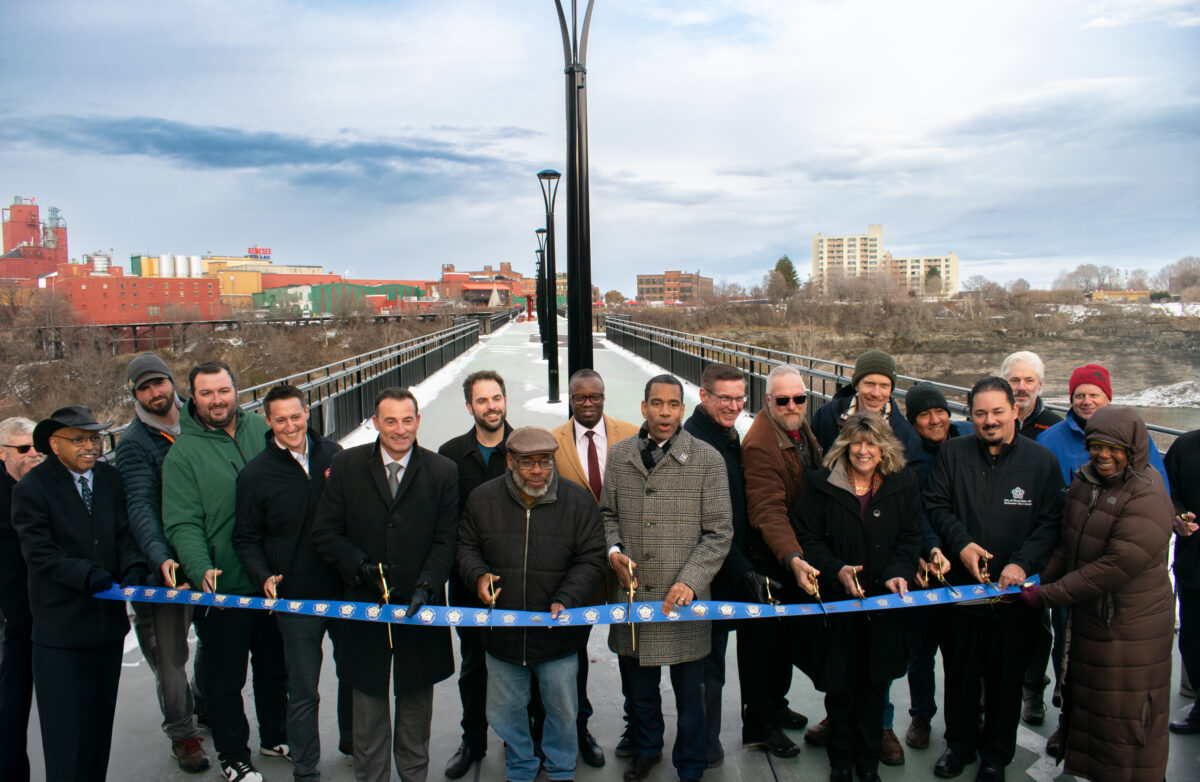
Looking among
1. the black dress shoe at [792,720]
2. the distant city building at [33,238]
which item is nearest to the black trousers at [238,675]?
the black dress shoe at [792,720]

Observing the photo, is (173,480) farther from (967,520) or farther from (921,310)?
(921,310)

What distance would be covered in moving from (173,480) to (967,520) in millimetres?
3537

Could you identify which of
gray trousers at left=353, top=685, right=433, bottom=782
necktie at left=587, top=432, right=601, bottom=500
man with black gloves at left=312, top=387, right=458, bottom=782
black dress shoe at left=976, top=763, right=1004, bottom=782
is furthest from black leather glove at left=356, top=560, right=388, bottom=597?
black dress shoe at left=976, top=763, right=1004, bottom=782

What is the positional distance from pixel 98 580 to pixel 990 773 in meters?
3.80

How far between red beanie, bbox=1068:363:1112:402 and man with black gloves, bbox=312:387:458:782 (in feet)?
10.7

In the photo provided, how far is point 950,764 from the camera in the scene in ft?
10.8

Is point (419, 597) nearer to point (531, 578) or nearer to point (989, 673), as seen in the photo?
point (531, 578)

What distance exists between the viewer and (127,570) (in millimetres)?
3250

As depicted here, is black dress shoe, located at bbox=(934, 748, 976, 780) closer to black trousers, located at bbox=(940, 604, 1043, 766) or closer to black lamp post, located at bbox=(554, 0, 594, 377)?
black trousers, located at bbox=(940, 604, 1043, 766)

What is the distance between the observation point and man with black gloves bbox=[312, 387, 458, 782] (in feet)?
10.4

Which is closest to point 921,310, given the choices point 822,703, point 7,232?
point 822,703

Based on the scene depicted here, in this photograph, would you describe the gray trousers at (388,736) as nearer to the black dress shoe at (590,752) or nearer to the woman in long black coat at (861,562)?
the black dress shoe at (590,752)

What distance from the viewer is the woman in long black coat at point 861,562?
10.5 feet

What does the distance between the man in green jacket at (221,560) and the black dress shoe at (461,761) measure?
0.81 meters
